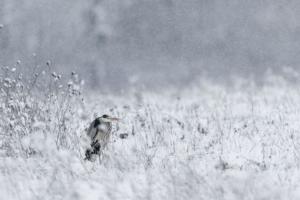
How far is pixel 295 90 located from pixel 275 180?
7509mm

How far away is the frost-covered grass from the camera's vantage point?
4105mm

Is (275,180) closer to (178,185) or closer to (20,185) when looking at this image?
(178,185)

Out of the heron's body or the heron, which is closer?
the heron

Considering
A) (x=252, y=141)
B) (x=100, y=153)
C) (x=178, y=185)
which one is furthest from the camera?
(x=252, y=141)

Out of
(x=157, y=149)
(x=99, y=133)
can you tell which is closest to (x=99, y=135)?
(x=99, y=133)

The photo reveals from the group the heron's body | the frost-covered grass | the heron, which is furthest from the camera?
the heron's body

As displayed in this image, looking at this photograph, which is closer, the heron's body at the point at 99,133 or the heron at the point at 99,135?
the heron at the point at 99,135

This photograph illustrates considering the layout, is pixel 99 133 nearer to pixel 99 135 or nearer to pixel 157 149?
pixel 99 135

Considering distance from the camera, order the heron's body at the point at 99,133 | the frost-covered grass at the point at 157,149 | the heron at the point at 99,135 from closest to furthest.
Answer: the frost-covered grass at the point at 157,149 < the heron at the point at 99,135 < the heron's body at the point at 99,133

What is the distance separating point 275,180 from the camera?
15.4 ft

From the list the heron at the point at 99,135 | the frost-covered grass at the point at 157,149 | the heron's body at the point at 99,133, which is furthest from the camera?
the heron's body at the point at 99,133

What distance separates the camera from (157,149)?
6367 millimetres

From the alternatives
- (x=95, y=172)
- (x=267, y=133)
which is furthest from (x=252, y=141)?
(x=95, y=172)

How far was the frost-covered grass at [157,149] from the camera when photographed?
4.11 m
